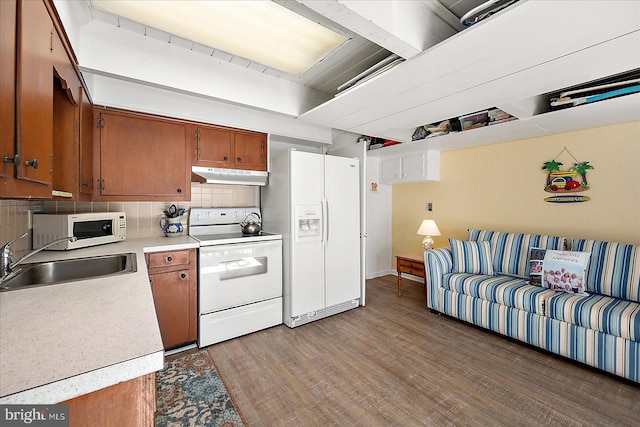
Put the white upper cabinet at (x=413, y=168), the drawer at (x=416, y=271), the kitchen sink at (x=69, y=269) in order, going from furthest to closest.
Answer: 1. the white upper cabinet at (x=413, y=168)
2. the drawer at (x=416, y=271)
3. the kitchen sink at (x=69, y=269)

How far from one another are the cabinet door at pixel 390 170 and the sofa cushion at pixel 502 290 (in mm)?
1946

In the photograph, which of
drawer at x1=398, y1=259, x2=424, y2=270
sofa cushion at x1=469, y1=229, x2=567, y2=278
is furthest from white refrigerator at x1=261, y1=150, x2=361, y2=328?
sofa cushion at x1=469, y1=229, x2=567, y2=278

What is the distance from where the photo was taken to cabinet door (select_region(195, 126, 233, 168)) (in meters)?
2.83

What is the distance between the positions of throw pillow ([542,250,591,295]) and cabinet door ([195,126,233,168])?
3.34 meters

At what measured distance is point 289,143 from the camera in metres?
3.84

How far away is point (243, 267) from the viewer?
9.29 feet

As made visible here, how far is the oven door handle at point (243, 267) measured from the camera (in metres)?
2.71

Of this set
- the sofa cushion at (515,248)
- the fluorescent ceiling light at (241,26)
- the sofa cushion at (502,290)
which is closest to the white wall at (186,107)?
the fluorescent ceiling light at (241,26)

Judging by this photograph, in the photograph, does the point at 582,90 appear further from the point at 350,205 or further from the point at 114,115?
the point at 114,115

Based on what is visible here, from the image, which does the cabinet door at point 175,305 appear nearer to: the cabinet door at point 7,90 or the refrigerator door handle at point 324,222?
the refrigerator door handle at point 324,222

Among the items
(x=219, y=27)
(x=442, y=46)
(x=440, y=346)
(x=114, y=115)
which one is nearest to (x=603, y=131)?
(x=442, y=46)

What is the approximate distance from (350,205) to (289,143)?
48.4 inches

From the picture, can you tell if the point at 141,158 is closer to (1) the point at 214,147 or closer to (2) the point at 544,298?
(1) the point at 214,147

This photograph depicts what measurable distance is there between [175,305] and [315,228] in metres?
1.57
